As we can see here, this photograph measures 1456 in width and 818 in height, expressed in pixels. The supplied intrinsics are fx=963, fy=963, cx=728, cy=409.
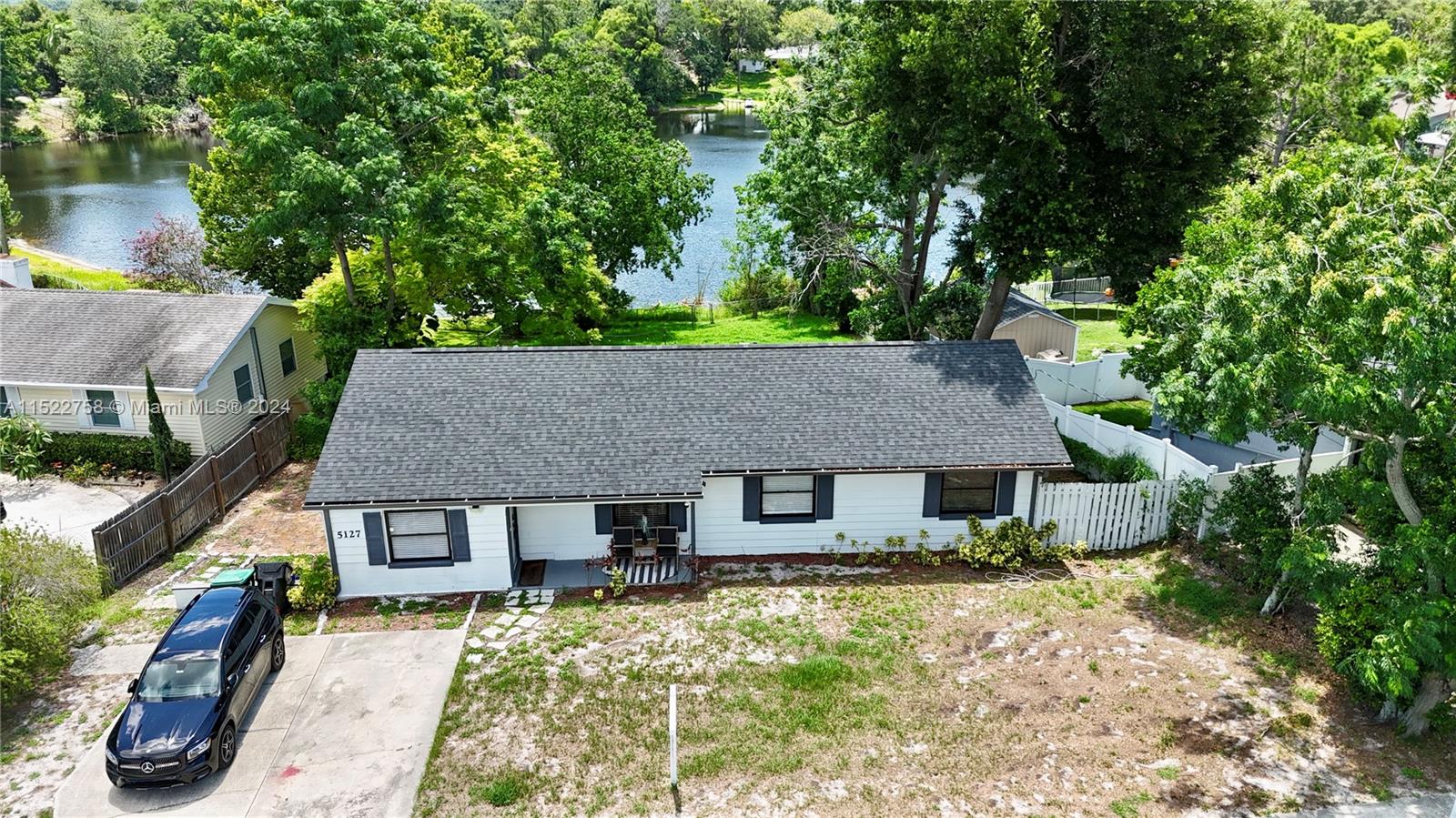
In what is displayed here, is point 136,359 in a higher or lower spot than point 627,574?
higher

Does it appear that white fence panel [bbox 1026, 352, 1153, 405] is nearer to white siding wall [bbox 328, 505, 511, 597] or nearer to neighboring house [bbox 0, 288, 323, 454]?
white siding wall [bbox 328, 505, 511, 597]

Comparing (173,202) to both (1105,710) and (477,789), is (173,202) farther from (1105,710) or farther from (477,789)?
(1105,710)

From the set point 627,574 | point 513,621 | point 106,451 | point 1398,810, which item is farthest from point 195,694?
point 1398,810

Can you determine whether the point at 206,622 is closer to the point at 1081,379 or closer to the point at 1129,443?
the point at 1129,443

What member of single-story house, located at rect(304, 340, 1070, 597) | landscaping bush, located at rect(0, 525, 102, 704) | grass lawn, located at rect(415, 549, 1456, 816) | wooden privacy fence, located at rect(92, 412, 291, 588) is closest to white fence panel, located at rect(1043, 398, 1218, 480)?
grass lawn, located at rect(415, 549, 1456, 816)

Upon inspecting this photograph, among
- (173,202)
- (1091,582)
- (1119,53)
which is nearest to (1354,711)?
(1091,582)

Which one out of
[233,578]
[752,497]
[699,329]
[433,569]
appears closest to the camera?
[233,578]
